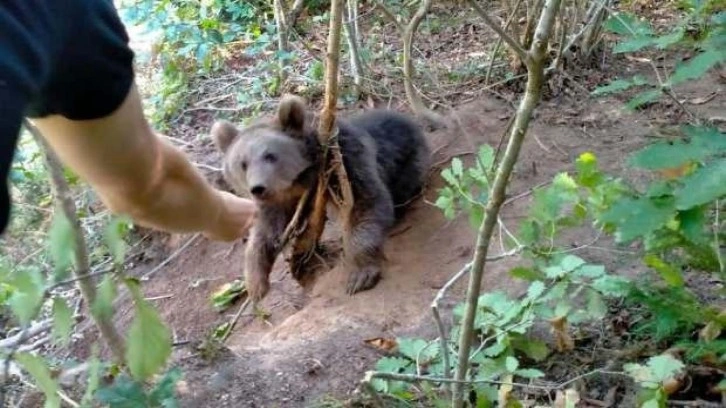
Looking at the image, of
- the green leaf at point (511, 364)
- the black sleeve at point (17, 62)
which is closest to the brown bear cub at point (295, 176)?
the green leaf at point (511, 364)

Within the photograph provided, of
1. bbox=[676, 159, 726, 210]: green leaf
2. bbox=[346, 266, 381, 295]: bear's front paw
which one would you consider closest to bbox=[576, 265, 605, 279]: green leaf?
bbox=[676, 159, 726, 210]: green leaf

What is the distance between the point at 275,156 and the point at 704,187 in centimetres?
292

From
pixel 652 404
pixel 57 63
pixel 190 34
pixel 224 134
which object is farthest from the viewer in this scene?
pixel 190 34

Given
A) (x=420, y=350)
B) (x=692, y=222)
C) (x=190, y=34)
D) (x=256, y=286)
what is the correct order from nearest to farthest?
(x=692, y=222), (x=420, y=350), (x=256, y=286), (x=190, y=34)

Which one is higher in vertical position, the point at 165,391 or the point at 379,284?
the point at 165,391

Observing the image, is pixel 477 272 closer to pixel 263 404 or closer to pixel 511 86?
pixel 263 404

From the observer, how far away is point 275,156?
5.17 m

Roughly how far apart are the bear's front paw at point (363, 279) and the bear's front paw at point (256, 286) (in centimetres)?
49

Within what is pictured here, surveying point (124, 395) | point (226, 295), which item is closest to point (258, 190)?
point (226, 295)

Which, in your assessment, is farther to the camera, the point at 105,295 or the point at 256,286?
the point at 256,286

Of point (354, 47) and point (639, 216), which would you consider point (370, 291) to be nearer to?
point (354, 47)

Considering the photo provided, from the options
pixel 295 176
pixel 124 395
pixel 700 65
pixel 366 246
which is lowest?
pixel 366 246

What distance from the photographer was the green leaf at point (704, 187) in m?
2.53

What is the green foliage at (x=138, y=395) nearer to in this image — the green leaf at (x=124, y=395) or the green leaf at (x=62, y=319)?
the green leaf at (x=124, y=395)
